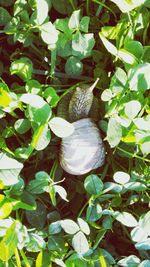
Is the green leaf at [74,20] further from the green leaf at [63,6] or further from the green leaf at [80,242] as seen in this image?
the green leaf at [80,242]

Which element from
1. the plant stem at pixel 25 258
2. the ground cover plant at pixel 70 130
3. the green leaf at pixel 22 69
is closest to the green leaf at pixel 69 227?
the ground cover plant at pixel 70 130

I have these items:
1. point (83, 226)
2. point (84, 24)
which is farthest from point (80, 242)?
point (84, 24)

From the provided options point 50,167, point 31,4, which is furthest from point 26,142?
point 31,4

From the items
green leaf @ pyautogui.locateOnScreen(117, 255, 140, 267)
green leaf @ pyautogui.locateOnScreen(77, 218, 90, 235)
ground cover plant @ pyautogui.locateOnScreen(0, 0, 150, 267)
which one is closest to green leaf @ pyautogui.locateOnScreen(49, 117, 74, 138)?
ground cover plant @ pyautogui.locateOnScreen(0, 0, 150, 267)

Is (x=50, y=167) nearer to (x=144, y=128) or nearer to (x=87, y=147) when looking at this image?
(x=87, y=147)

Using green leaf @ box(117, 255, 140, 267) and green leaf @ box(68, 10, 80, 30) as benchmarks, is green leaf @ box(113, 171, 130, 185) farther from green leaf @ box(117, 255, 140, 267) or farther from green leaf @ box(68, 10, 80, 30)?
green leaf @ box(68, 10, 80, 30)

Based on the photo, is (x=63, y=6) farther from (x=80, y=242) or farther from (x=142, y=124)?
(x=80, y=242)
